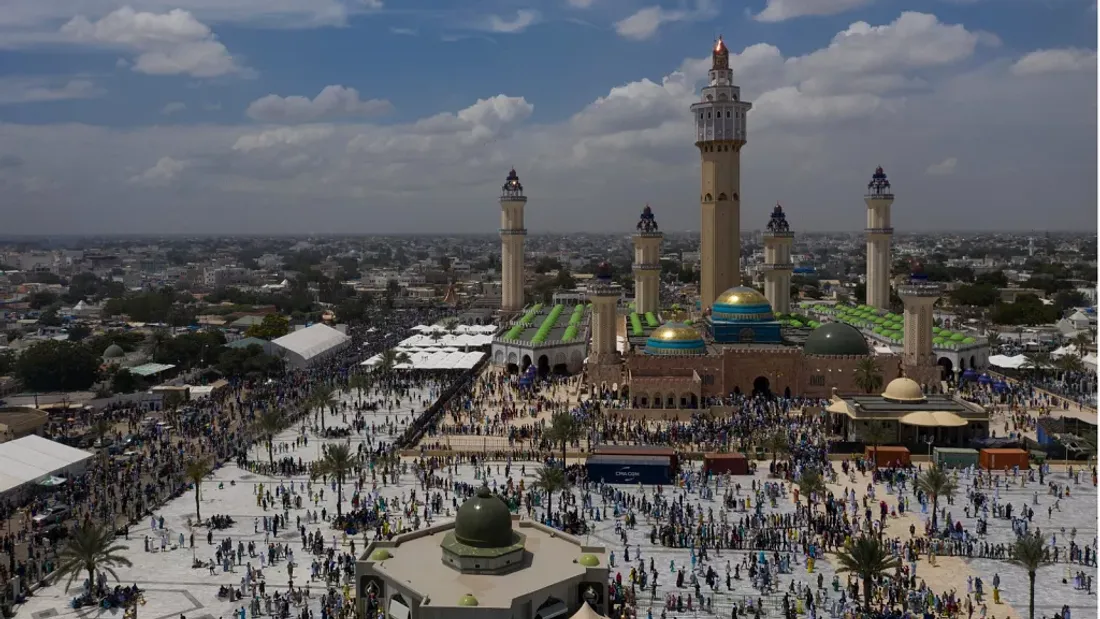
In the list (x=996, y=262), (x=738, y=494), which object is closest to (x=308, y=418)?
(x=738, y=494)

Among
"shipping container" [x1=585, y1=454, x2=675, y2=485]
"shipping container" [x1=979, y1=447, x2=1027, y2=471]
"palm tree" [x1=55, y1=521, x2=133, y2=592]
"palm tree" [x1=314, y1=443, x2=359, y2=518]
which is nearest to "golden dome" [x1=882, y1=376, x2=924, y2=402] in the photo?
"shipping container" [x1=979, y1=447, x2=1027, y2=471]

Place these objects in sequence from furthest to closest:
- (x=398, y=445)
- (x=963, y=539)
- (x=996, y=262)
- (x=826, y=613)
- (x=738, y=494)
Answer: (x=996, y=262) < (x=398, y=445) < (x=738, y=494) < (x=963, y=539) < (x=826, y=613)

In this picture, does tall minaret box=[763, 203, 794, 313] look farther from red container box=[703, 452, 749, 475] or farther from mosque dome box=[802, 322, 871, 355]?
red container box=[703, 452, 749, 475]

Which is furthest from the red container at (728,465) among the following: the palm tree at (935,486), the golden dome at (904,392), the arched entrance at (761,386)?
the arched entrance at (761,386)

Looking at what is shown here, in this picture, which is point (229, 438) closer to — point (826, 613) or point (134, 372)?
point (134, 372)

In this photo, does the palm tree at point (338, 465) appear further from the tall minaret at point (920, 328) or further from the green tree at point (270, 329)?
the green tree at point (270, 329)

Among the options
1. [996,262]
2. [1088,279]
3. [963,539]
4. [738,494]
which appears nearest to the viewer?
[963,539]

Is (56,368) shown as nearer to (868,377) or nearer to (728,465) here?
(728,465)

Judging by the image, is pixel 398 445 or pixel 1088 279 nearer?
pixel 398 445
